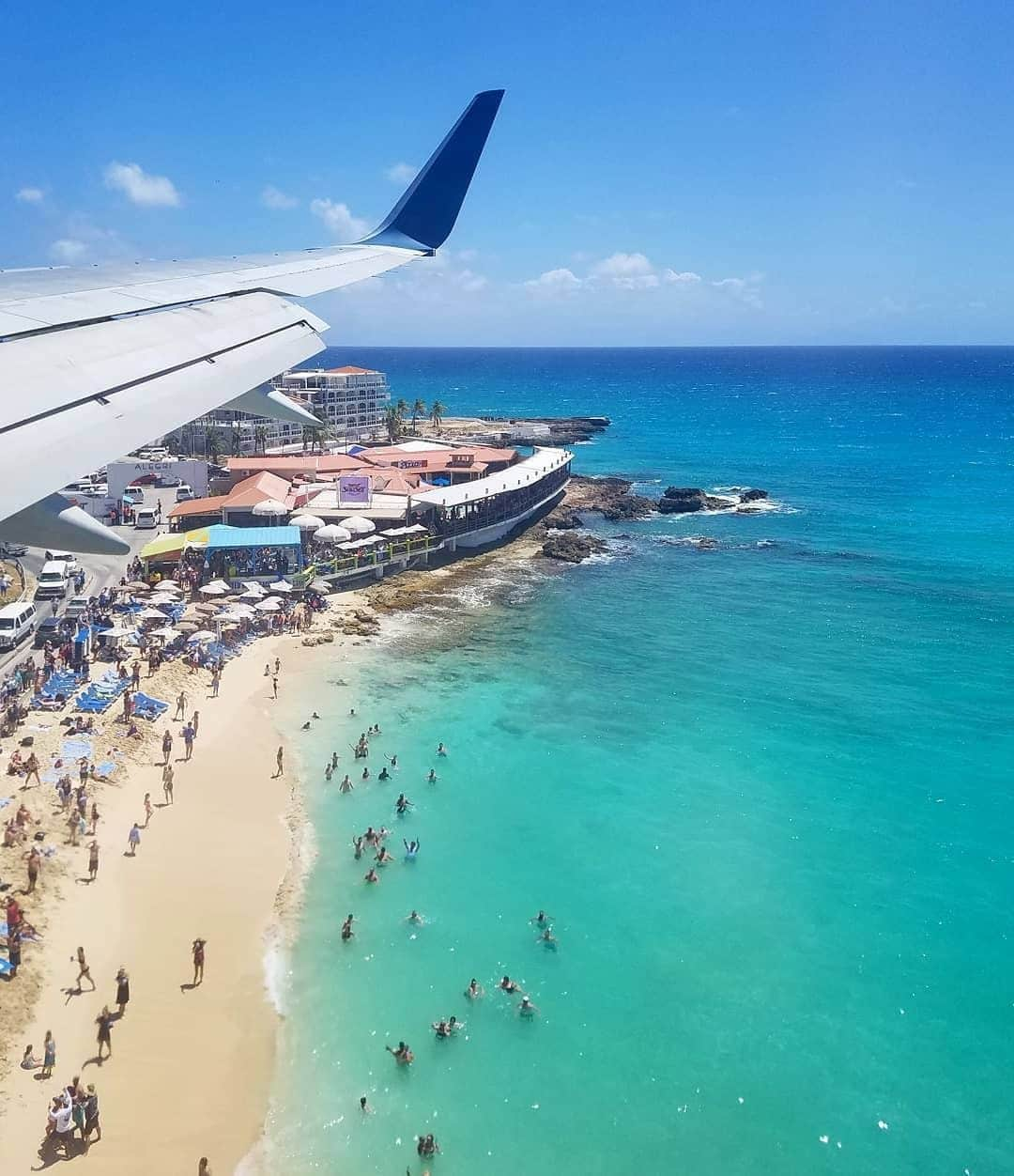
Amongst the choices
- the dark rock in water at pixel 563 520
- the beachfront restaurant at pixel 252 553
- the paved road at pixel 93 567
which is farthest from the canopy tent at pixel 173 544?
the dark rock in water at pixel 563 520

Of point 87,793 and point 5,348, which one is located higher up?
point 5,348

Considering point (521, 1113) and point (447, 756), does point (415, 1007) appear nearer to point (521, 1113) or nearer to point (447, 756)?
point (521, 1113)

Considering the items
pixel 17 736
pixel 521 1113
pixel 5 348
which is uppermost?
pixel 5 348

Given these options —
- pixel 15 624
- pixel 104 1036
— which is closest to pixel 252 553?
pixel 15 624

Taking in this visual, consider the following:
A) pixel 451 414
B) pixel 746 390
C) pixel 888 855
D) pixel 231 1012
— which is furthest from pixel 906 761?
pixel 746 390

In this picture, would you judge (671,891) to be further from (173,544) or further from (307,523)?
(307,523)

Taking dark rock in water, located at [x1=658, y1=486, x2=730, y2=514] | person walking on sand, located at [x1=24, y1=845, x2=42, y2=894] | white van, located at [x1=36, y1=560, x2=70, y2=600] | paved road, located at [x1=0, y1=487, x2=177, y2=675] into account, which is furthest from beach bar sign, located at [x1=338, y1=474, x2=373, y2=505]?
person walking on sand, located at [x1=24, y1=845, x2=42, y2=894]

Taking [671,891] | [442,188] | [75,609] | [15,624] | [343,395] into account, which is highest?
[442,188]

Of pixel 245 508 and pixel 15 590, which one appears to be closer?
pixel 15 590
